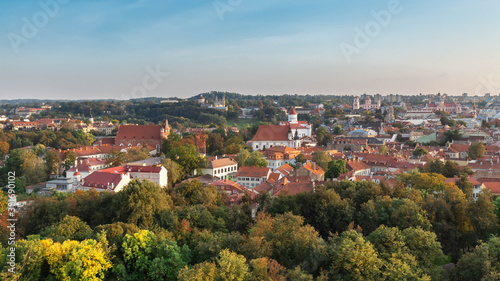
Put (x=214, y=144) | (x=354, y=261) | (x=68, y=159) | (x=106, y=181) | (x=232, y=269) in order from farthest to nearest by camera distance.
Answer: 1. (x=214, y=144)
2. (x=68, y=159)
3. (x=106, y=181)
4. (x=354, y=261)
5. (x=232, y=269)

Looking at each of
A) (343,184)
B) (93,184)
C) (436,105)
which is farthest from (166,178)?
(436,105)

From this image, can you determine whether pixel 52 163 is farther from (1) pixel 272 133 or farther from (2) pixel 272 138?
(1) pixel 272 133

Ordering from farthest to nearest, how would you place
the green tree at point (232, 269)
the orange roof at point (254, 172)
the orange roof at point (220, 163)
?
the orange roof at point (220, 163)
the orange roof at point (254, 172)
the green tree at point (232, 269)

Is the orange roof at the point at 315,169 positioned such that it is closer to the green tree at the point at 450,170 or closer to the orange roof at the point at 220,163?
the orange roof at the point at 220,163

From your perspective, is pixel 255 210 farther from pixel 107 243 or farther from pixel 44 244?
pixel 44 244

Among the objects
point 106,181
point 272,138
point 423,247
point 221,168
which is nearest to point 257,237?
point 423,247

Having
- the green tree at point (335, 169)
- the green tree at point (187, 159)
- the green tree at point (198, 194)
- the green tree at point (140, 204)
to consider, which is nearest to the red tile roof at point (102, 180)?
the green tree at point (198, 194)

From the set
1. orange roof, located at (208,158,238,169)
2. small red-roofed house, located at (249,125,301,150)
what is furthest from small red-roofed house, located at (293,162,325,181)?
small red-roofed house, located at (249,125,301,150)
